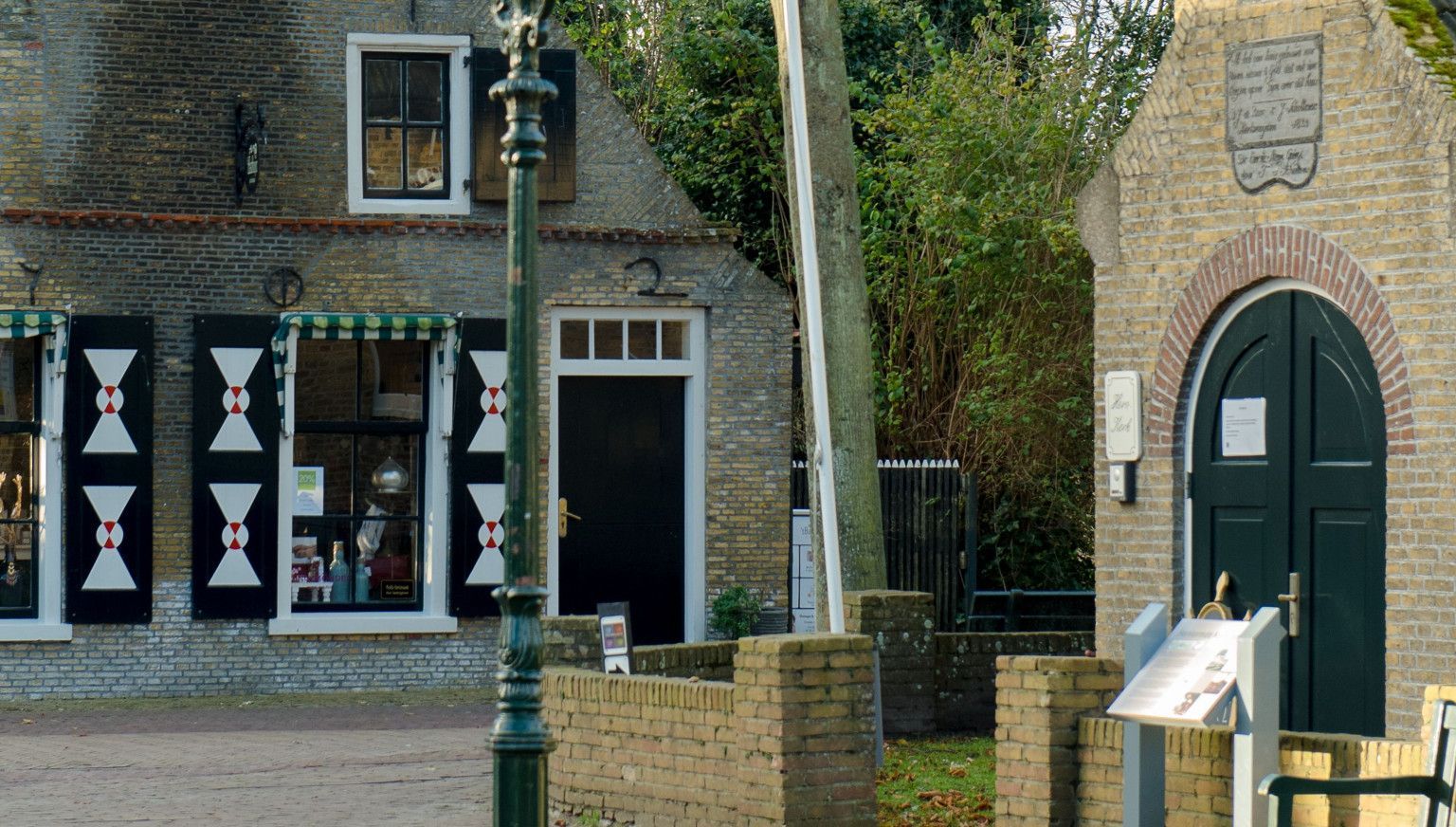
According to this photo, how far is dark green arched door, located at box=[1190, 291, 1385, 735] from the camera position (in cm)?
991

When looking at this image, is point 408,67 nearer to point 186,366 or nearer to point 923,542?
point 186,366

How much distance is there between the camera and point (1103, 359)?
38.4 ft

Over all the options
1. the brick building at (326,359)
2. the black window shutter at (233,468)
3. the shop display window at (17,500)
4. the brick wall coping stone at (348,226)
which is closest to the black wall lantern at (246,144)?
the brick building at (326,359)

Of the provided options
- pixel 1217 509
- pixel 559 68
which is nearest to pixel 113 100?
pixel 559 68

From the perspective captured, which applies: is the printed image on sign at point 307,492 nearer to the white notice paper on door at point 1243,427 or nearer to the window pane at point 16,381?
the window pane at point 16,381

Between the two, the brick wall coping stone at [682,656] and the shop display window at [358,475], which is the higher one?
the shop display window at [358,475]

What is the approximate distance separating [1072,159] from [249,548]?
9.03m

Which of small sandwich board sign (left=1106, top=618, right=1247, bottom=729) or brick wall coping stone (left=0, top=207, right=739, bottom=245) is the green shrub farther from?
small sandwich board sign (left=1106, top=618, right=1247, bottom=729)

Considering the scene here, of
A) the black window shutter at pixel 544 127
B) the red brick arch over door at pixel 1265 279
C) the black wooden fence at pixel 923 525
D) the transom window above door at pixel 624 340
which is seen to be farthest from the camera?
the black wooden fence at pixel 923 525

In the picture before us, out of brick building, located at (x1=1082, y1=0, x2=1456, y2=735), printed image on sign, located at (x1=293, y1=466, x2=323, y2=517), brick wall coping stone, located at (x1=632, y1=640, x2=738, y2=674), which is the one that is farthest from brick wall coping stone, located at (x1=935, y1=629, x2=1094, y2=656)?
printed image on sign, located at (x1=293, y1=466, x2=323, y2=517)

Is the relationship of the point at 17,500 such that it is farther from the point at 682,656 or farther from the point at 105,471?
the point at 682,656

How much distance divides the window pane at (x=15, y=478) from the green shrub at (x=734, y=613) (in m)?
5.99

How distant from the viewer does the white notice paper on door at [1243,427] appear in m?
10.5

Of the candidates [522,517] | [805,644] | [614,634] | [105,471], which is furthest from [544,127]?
[522,517]
